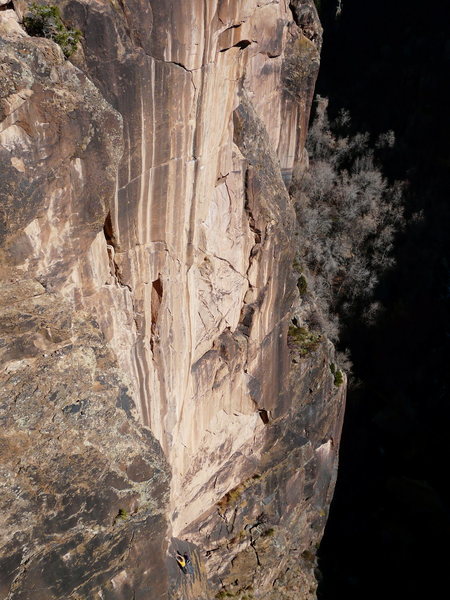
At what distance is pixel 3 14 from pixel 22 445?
17.7 ft

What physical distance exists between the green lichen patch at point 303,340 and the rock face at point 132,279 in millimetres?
1728

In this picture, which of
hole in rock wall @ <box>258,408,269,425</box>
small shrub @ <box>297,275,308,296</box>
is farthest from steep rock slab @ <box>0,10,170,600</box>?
small shrub @ <box>297,275,308,296</box>

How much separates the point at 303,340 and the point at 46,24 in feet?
37.8

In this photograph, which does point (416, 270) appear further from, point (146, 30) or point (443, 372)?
point (146, 30)

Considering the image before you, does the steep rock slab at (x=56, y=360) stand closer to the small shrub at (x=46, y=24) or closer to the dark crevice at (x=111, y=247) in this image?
the small shrub at (x=46, y=24)

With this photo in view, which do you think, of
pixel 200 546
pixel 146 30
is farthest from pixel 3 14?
pixel 200 546

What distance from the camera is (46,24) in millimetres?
6488

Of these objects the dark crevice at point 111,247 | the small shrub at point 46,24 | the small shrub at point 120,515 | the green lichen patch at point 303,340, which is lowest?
the small shrub at point 120,515

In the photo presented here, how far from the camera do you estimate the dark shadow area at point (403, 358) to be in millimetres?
22516

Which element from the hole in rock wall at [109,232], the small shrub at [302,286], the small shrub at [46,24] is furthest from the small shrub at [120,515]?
the small shrub at [302,286]

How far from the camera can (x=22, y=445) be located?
686cm

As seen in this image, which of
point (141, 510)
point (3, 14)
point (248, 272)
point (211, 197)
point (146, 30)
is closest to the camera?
point (3, 14)

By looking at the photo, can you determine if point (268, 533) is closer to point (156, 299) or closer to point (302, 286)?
point (302, 286)

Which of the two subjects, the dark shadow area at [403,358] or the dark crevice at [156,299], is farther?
the dark shadow area at [403,358]
